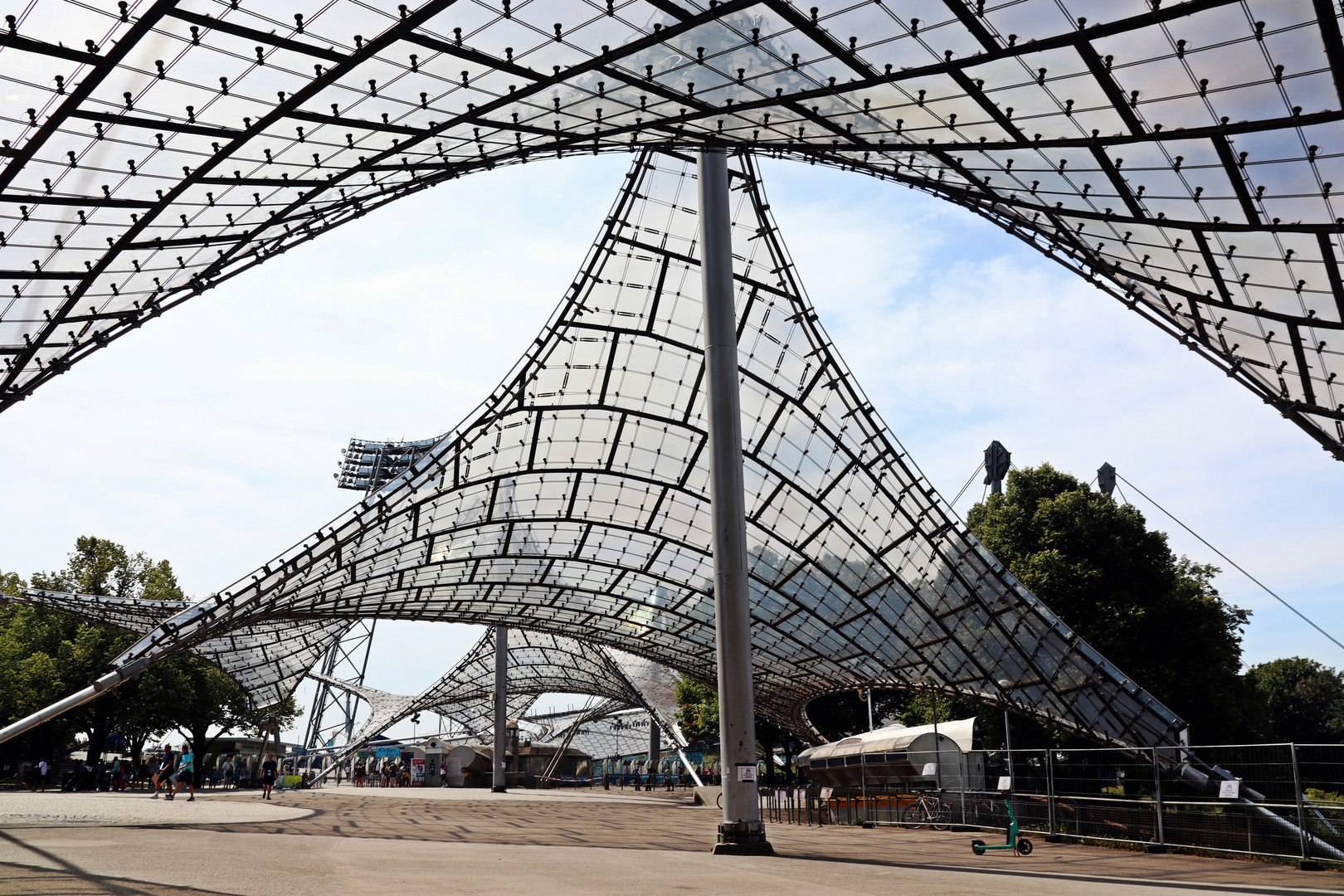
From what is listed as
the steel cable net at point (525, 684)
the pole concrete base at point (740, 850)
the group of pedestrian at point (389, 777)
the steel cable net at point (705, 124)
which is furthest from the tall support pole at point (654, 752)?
the steel cable net at point (705, 124)

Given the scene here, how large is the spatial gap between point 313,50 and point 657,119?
851cm

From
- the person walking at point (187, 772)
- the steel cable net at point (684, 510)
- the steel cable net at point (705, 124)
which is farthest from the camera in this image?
the person walking at point (187, 772)

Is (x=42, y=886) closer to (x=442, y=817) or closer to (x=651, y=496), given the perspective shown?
(x=442, y=817)

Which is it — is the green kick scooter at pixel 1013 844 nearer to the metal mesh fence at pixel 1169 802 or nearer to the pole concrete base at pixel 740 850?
the metal mesh fence at pixel 1169 802

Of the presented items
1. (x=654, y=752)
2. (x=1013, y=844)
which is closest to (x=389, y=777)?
(x=654, y=752)

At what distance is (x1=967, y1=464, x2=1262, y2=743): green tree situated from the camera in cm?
4647

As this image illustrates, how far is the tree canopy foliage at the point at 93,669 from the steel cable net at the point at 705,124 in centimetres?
4297

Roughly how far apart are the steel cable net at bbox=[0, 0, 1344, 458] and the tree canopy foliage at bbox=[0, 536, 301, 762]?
4297 cm

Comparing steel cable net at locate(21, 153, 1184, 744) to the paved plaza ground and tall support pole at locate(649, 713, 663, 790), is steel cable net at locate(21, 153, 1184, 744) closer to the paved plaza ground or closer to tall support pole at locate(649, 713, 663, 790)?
the paved plaza ground

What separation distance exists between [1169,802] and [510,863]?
16234mm

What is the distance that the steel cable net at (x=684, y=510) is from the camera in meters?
35.7

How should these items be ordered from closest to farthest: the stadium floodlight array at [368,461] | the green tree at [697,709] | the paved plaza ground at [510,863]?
the paved plaza ground at [510,863], the green tree at [697,709], the stadium floodlight array at [368,461]

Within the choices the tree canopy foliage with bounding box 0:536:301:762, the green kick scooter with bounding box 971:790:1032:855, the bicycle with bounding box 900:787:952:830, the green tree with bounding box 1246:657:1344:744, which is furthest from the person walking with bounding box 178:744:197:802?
the green tree with bounding box 1246:657:1344:744

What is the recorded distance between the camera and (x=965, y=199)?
27016 millimetres
